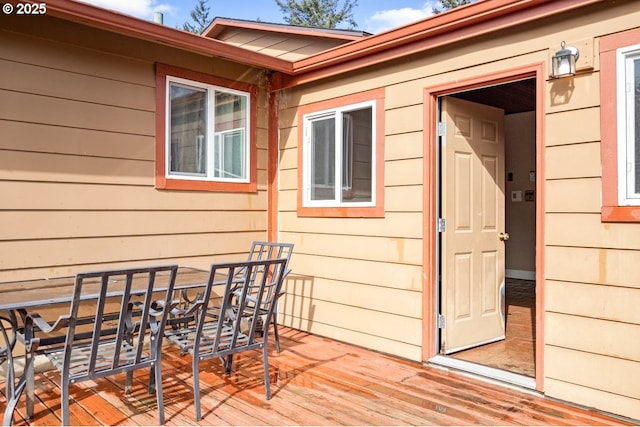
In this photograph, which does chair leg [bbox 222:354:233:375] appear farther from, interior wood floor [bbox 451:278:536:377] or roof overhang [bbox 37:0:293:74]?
roof overhang [bbox 37:0:293:74]

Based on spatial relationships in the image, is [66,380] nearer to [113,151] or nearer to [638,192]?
[113,151]

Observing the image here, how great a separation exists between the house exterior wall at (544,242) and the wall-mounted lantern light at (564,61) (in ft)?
0.22

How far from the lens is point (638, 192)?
2.73 m

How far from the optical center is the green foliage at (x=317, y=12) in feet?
61.8

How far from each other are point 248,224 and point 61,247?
5.60 feet

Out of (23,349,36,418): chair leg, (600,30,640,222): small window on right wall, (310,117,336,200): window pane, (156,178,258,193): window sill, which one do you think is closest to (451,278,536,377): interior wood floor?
(600,30,640,222): small window on right wall

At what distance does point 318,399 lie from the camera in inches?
119

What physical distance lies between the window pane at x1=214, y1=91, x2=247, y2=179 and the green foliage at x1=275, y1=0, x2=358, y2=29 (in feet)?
50.0

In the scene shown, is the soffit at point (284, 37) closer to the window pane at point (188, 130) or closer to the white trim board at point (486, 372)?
the window pane at point (188, 130)

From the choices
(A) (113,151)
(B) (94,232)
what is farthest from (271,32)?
(B) (94,232)

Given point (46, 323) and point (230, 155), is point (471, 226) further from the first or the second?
point (46, 323)

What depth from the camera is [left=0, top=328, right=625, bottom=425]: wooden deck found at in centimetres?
272

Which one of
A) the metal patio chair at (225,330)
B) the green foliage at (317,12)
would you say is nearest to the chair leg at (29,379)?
the metal patio chair at (225,330)

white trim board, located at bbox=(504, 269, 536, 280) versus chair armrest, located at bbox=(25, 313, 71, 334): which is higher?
chair armrest, located at bbox=(25, 313, 71, 334)
